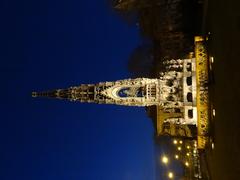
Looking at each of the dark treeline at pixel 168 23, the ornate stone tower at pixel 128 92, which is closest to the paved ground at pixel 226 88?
the ornate stone tower at pixel 128 92

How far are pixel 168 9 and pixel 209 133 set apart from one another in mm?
31195

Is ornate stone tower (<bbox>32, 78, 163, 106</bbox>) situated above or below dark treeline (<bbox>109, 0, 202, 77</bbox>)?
below

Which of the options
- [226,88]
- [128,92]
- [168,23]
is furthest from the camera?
[168,23]

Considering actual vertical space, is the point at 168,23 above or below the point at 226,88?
above

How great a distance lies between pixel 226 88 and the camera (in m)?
27.5

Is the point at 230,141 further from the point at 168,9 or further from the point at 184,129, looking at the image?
the point at 168,9

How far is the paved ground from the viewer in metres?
23.8

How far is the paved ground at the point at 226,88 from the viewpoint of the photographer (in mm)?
23844

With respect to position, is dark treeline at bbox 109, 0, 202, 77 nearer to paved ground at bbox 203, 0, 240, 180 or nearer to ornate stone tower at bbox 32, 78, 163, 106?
ornate stone tower at bbox 32, 78, 163, 106

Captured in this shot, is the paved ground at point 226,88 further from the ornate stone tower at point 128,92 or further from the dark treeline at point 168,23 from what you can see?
the dark treeline at point 168,23

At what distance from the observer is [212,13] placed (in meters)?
35.2

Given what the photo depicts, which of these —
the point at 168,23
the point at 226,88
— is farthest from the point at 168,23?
the point at 226,88

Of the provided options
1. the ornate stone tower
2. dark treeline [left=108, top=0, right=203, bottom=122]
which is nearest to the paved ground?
the ornate stone tower

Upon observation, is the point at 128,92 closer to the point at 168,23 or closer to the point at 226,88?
the point at 226,88
